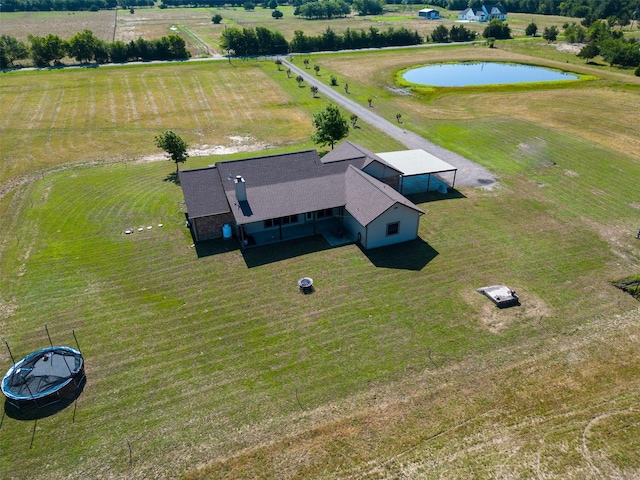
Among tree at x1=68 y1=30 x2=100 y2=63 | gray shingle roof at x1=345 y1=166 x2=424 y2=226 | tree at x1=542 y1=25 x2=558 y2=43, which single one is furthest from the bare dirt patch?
tree at x1=542 y1=25 x2=558 y2=43

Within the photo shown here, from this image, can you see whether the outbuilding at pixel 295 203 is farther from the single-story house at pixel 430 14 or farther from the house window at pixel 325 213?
the single-story house at pixel 430 14

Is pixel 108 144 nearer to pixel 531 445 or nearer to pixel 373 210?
pixel 373 210

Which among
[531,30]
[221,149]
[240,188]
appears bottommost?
[221,149]

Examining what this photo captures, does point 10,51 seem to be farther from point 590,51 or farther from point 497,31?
point 590,51

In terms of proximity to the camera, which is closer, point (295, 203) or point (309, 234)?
point (295, 203)

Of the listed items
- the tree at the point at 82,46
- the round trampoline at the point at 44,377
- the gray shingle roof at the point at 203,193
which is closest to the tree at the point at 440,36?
the tree at the point at 82,46

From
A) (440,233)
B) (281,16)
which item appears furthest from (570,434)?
(281,16)

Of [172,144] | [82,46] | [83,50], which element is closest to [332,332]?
[172,144]
